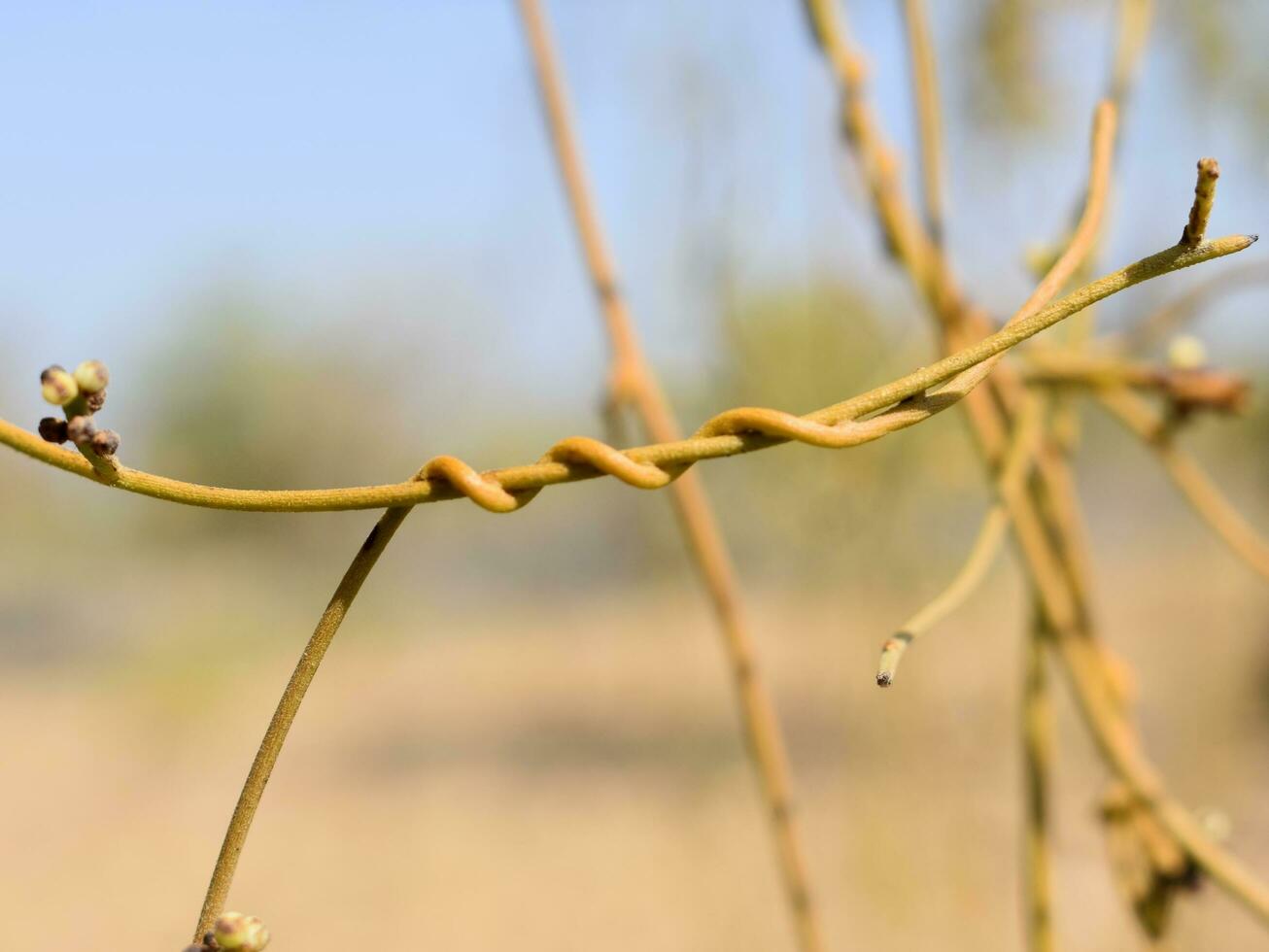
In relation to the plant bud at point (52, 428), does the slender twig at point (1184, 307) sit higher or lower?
higher

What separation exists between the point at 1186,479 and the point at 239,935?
391 mm

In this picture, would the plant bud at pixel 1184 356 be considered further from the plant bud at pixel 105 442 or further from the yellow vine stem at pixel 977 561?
the plant bud at pixel 105 442

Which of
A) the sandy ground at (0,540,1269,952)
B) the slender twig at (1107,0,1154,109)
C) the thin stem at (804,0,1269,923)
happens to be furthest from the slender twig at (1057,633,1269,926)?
the sandy ground at (0,540,1269,952)

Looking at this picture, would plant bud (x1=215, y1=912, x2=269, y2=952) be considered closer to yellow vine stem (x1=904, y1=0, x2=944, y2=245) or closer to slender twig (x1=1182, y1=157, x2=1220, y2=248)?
slender twig (x1=1182, y1=157, x2=1220, y2=248)

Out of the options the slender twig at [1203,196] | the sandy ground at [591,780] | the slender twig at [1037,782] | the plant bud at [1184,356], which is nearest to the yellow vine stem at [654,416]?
the slender twig at [1037,782]

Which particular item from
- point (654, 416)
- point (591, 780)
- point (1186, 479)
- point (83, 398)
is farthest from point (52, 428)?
point (591, 780)

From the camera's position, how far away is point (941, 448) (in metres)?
1.02

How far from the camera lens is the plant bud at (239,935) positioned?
0.15 meters

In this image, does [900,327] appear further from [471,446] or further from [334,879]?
[471,446]

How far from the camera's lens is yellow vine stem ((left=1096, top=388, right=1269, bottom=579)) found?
0.43m

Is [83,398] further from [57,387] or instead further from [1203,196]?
[1203,196]

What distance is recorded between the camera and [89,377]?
163 mm

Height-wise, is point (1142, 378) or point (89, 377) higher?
point (1142, 378)

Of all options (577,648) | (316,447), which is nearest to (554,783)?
(577,648)
